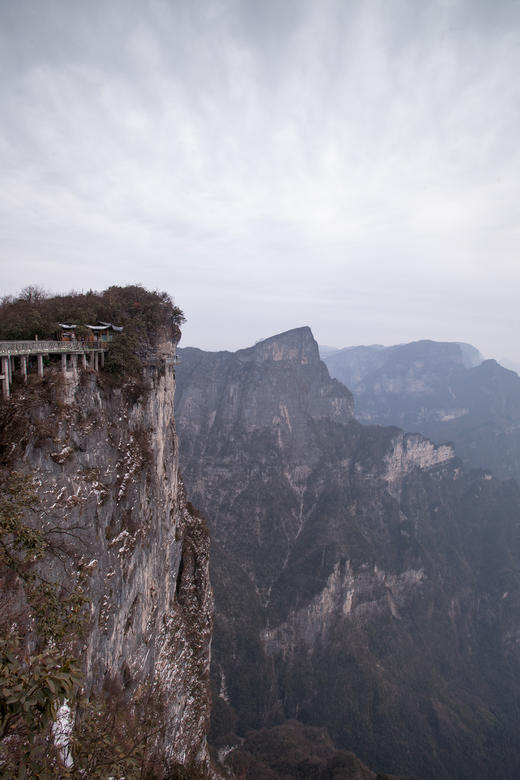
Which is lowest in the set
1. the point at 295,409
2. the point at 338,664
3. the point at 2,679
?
the point at 338,664

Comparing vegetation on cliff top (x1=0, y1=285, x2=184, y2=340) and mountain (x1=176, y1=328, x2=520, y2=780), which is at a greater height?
vegetation on cliff top (x1=0, y1=285, x2=184, y2=340)

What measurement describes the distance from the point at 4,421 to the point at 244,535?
88.4m

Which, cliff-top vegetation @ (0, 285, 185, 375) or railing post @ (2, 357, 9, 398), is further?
cliff-top vegetation @ (0, 285, 185, 375)

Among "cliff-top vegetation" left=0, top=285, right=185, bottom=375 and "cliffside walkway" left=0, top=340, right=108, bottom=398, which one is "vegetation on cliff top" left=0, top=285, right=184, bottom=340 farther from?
"cliffside walkway" left=0, top=340, right=108, bottom=398

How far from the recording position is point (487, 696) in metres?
75.2

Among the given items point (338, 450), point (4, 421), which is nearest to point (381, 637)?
point (338, 450)

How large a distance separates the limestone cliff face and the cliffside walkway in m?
0.89

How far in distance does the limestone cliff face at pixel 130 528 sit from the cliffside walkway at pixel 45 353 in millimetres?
889

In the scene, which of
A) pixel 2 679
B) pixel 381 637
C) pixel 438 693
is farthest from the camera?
pixel 381 637

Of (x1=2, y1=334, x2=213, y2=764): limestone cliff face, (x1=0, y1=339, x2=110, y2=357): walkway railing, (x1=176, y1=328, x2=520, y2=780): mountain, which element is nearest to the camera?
(x1=2, y1=334, x2=213, y2=764): limestone cliff face

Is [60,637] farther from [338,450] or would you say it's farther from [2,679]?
Answer: [338,450]

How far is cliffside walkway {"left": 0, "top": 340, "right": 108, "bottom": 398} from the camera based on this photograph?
50.6 ft

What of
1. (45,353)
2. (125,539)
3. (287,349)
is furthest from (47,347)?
(287,349)

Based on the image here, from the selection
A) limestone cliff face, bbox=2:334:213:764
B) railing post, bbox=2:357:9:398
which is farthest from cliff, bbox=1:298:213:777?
railing post, bbox=2:357:9:398
